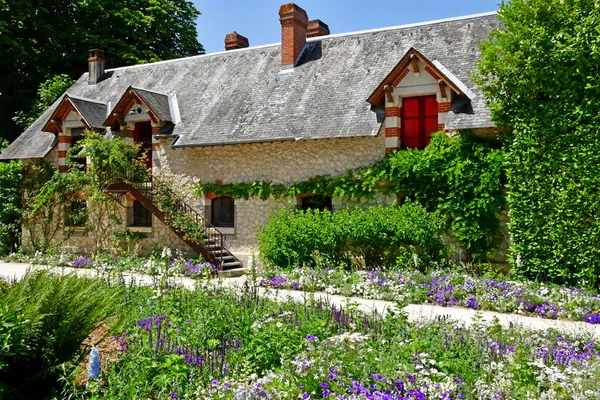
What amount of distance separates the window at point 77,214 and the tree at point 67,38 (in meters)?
8.35

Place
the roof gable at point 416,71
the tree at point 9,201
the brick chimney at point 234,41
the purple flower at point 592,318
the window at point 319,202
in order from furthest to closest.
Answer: the brick chimney at point 234,41, the tree at point 9,201, the window at point 319,202, the roof gable at point 416,71, the purple flower at point 592,318

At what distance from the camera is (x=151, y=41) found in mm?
25875

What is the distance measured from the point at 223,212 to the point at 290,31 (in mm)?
5845

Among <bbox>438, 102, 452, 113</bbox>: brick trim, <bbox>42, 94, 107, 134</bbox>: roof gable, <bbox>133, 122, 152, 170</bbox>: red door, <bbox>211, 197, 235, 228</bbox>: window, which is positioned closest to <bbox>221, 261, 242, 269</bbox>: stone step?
<bbox>211, 197, 235, 228</bbox>: window

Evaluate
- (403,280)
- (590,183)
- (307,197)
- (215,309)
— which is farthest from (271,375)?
(307,197)

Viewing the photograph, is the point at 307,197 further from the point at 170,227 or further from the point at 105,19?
the point at 105,19

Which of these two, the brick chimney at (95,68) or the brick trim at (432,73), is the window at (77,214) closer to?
the brick chimney at (95,68)

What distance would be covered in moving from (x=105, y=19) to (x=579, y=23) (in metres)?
22.1

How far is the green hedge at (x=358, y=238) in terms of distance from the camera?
11.2m

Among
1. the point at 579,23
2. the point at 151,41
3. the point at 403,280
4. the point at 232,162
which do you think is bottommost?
the point at 403,280

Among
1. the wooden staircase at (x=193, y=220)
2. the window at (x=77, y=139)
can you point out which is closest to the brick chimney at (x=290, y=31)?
the wooden staircase at (x=193, y=220)

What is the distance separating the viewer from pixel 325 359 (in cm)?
409

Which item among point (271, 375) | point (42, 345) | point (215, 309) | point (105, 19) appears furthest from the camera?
point (105, 19)

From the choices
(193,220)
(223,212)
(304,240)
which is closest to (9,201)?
(193,220)
